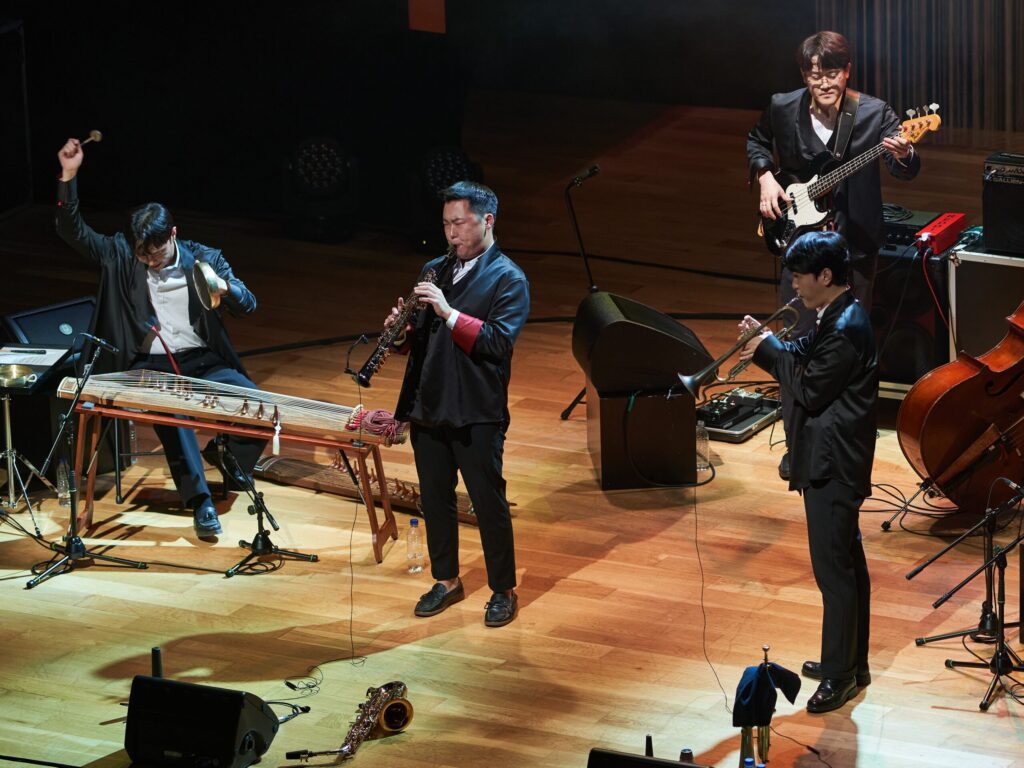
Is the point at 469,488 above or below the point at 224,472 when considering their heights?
above

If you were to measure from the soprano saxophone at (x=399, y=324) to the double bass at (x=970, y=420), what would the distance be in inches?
74.9

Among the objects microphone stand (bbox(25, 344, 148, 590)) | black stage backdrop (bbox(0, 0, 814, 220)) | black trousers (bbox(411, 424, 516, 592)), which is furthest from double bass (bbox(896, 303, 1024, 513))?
black stage backdrop (bbox(0, 0, 814, 220))

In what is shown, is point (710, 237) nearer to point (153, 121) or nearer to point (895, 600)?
point (153, 121)

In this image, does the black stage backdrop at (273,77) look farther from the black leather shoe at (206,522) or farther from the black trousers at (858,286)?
the black leather shoe at (206,522)

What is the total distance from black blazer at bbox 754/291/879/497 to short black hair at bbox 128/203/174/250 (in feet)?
8.55

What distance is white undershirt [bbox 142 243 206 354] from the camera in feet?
21.3

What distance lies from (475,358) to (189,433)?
5.65 ft

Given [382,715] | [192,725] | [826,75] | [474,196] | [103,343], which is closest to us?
[192,725]

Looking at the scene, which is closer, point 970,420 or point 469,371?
point 469,371

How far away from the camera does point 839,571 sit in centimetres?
487

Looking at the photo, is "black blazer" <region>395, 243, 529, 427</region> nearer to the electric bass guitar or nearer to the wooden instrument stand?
the wooden instrument stand

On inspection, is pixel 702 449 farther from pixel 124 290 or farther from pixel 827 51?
pixel 124 290

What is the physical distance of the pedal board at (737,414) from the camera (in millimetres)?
7285

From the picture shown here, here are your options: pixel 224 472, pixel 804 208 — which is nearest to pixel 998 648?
pixel 804 208
